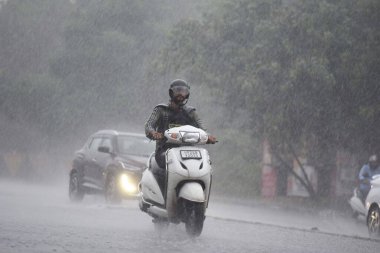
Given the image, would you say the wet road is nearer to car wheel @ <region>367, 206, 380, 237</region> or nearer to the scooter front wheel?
the scooter front wheel

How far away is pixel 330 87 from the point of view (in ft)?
89.1

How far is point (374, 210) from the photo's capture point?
15711 millimetres

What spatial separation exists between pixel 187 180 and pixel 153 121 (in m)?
1.04

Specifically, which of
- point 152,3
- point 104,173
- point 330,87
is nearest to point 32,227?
point 104,173

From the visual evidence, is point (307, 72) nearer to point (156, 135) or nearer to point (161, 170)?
point (161, 170)

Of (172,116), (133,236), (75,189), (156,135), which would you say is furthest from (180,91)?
(75,189)

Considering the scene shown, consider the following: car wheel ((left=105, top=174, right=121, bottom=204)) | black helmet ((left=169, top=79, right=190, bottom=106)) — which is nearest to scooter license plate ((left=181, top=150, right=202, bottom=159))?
black helmet ((left=169, top=79, right=190, bottom=106))

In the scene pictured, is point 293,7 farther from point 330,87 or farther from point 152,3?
point 152,3

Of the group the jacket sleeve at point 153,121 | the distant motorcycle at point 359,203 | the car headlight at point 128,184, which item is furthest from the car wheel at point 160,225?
the distant motorcycle at point 359,203

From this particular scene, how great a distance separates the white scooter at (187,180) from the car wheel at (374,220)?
191 inches

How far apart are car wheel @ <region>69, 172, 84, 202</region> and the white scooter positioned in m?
10.2

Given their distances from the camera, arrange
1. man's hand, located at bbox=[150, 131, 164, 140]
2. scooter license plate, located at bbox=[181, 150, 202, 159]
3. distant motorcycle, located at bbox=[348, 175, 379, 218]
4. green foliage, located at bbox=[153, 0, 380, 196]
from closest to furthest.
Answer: scooter license plate, located at bbox=[181, 150, 202, 159] < man's hand, located at bbox=[150, 131, 164, 140] < distant motorcycle, located at bbox=[348, 175, 379, 218] < green foliage, located at bbox=[153, 0, 380, 196]

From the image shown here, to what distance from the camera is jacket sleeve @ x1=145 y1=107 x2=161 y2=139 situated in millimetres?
11789

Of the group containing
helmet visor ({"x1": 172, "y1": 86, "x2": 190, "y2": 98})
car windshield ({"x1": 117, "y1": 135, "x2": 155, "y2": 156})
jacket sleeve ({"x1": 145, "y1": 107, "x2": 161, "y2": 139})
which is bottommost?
jacket sleeve ({"x1": 145, "y1": 107, "x2": 161, "y2": 139})
